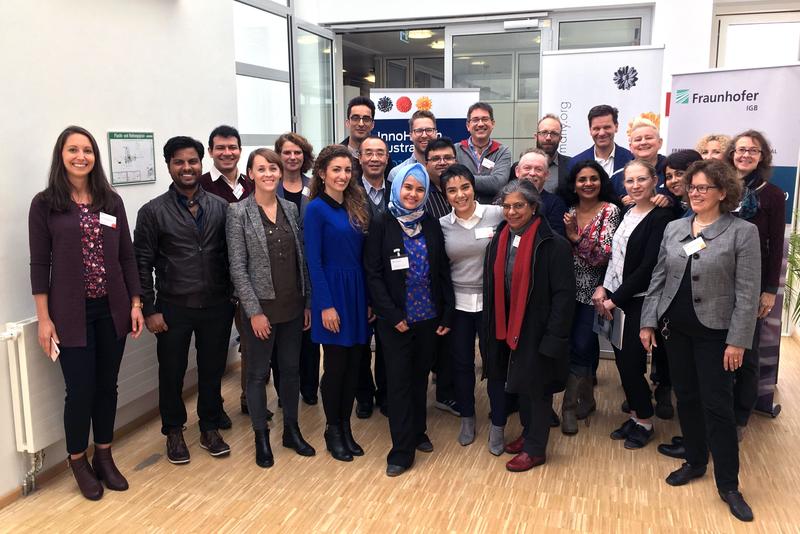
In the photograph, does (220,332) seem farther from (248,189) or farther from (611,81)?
(611,81)

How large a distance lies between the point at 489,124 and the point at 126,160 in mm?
2196

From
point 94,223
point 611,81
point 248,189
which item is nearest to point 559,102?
point 611,81

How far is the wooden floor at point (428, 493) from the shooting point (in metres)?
2.69

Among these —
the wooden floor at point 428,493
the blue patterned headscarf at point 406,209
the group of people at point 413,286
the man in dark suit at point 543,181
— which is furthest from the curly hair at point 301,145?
the wooden floor at point 428,493

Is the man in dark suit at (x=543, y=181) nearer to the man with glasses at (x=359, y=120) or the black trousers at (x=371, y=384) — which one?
the man with glasses at (x=359, y=120)

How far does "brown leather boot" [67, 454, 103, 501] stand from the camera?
2.92 m

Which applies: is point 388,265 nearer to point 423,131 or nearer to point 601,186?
point 601,186

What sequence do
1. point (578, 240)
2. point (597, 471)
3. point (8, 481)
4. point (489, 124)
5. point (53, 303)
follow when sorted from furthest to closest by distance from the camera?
point (489, 124) < point (578, 240) < point (597, 471) < point (8, 481) < point (53, 303)

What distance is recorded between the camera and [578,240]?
337cm

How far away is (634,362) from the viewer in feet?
10.7

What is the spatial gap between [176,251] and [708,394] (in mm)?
2544

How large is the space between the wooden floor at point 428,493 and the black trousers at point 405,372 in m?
0.14

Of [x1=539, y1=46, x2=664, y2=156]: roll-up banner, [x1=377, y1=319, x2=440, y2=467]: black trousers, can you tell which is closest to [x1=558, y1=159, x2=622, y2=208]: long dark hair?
[x1=377, y1=319, x2=440, y2=467]: black trousers

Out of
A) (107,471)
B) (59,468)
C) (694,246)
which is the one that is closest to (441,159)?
(694,246)
